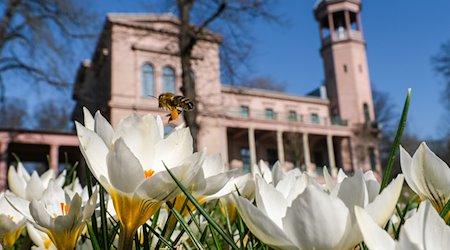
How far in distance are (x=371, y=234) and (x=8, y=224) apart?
1.99 ft

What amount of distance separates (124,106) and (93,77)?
19.9 ft

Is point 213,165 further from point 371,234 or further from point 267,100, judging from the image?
point 267,100

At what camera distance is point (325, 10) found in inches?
1041

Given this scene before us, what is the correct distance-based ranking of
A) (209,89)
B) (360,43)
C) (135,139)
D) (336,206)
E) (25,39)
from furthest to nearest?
(360,43) → (209,89) → (25,39) → (135,139) → (336,206)

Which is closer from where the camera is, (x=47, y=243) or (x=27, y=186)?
(x=47, y=243)

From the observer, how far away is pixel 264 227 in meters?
0.34

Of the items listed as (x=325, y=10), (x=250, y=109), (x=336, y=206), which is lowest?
(x=336, y=206)

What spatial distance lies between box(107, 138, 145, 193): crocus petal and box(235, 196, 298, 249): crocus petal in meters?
0.13

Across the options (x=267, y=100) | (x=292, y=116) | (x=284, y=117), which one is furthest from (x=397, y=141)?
(x=267, y=100)

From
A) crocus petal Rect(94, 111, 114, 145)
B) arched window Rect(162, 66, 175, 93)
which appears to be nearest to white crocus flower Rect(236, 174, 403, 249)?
crocus petal Rect(94, 111, 114, 145)

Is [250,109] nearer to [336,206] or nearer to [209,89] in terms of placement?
[209,89]

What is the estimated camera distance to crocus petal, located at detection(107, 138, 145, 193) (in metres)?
0.42

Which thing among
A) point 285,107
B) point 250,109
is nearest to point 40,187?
point 250,109

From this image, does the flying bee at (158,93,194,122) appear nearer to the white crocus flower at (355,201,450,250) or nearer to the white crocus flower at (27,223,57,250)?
the white crocus flower at (27,223,57,250)
